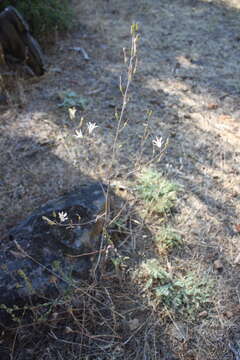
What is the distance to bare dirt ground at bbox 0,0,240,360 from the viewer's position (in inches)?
88.2

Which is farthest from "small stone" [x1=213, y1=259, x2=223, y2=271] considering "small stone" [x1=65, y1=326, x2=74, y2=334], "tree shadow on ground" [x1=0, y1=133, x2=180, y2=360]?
"small stone" [x1=65, y1=326, x2=74, y2=334]

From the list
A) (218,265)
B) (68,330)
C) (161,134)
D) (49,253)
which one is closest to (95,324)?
(68,330)

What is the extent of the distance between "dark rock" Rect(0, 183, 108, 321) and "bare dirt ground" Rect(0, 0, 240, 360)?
0.36 m

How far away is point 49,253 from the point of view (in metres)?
2.07

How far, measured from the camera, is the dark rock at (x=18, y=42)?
3941 millimetres

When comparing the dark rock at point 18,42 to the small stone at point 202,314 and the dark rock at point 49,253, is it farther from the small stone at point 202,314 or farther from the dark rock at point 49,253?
the small stone at point 202,314

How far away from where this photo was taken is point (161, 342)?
200 centimetres

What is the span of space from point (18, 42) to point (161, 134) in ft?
7.25

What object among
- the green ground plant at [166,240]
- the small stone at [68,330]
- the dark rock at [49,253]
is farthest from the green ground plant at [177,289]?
the small stone at [68,330]

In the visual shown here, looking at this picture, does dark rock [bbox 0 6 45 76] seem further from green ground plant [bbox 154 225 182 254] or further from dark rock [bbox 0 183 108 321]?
green ground plant [bbox 154 225 182 254]

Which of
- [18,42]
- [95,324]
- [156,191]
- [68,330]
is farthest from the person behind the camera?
[18,42]

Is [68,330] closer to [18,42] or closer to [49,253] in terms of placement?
[49,253]

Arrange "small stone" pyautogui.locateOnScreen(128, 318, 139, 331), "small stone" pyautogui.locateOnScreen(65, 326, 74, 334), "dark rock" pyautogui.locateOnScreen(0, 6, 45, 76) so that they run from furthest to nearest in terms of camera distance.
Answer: "dark rock" pyautogui.locateOnScreen(0, 6, 45, 76)
"small stone" pyautogui.locateOnScreen(128, 318, 139, 331)
"small stone" pyautogui.locateOnScreen(65, 326, 74, 334)

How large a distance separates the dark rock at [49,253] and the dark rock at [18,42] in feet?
8.17
